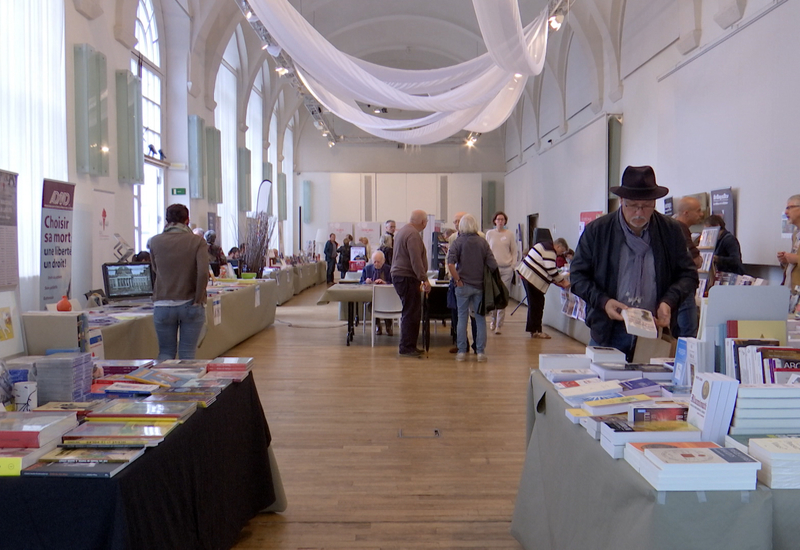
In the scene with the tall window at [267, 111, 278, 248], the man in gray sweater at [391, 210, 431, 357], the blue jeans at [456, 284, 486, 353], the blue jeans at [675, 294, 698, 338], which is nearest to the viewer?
the blue jeans at [675, 294, 698, 338]

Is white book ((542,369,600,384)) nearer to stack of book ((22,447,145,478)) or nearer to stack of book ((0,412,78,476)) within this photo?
stack of book ((22,447,145,478))

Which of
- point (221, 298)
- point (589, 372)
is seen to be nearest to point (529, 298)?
point (221, 298)

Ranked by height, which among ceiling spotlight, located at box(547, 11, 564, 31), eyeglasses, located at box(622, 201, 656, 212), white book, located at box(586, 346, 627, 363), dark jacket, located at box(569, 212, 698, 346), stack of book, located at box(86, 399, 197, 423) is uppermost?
ceiling spotlight, located at box(547, 11, 564, 31)

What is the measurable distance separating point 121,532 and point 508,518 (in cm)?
186

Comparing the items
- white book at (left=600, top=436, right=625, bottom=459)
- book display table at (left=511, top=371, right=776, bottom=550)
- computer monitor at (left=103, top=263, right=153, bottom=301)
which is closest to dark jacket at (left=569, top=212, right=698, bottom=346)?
book display table at (left=511, top=371, right=776, bottom=550)

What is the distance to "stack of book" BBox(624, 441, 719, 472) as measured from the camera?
1418 mm

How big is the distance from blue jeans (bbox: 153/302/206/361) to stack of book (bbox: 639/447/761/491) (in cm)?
388

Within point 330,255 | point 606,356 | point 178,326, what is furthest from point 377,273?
point 330,255

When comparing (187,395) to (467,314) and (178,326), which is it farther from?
(467,314)

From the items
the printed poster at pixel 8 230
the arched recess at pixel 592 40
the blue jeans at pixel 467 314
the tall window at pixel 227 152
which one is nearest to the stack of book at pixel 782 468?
the printed poster at pixel 8 230

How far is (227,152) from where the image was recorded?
13.2 m

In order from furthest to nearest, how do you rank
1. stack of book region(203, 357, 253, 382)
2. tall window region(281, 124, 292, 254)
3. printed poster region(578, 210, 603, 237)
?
1. tall window region(281, 124, 292, 254)
2. printed poster region(578, 210, 603, 237)
3. stack of book region(203, 357, 253, 382)

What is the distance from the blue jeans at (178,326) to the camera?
15.1 ft

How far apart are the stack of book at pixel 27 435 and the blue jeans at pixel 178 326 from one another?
2788mm
